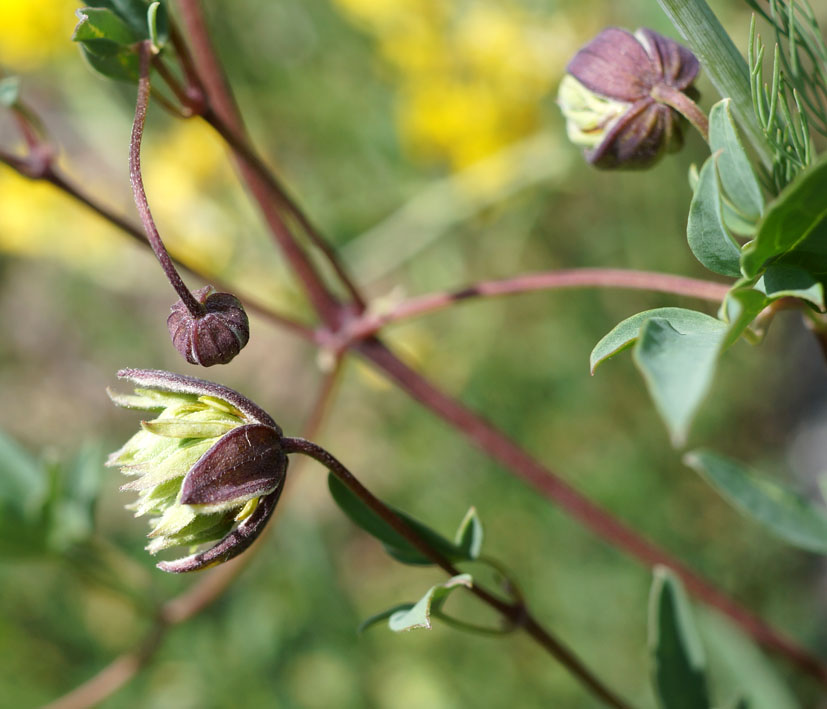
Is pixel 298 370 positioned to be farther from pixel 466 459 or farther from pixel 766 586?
pixel 766 586

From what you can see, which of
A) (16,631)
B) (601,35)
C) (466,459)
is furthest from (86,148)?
(601,35)

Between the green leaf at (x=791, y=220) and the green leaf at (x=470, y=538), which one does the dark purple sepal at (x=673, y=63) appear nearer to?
the green leaf at (x=791, y=220)

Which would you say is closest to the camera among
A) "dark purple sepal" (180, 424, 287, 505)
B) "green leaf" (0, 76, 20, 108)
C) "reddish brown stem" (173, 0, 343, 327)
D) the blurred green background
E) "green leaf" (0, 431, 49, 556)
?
"dark purple sepal" (180, 424, 287, 505)

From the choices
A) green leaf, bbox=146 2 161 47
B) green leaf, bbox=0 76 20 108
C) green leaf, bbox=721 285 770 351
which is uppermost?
green leaf, bbox=0 76 20 108

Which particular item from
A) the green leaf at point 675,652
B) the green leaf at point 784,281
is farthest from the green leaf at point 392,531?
the green leaf at point 784,281

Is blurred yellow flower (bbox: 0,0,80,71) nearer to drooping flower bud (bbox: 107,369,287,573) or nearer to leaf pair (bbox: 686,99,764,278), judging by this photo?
drooping flower bud (bbox: 107,369,287,573)

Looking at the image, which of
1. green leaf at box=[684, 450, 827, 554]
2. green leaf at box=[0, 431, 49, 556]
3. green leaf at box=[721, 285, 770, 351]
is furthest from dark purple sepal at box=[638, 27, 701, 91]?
green leaf at box=[0, 431, 49, 556]

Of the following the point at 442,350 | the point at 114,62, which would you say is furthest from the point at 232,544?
the point at 442,350

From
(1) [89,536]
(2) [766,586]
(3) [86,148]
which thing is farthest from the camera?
(3) [86,148]
